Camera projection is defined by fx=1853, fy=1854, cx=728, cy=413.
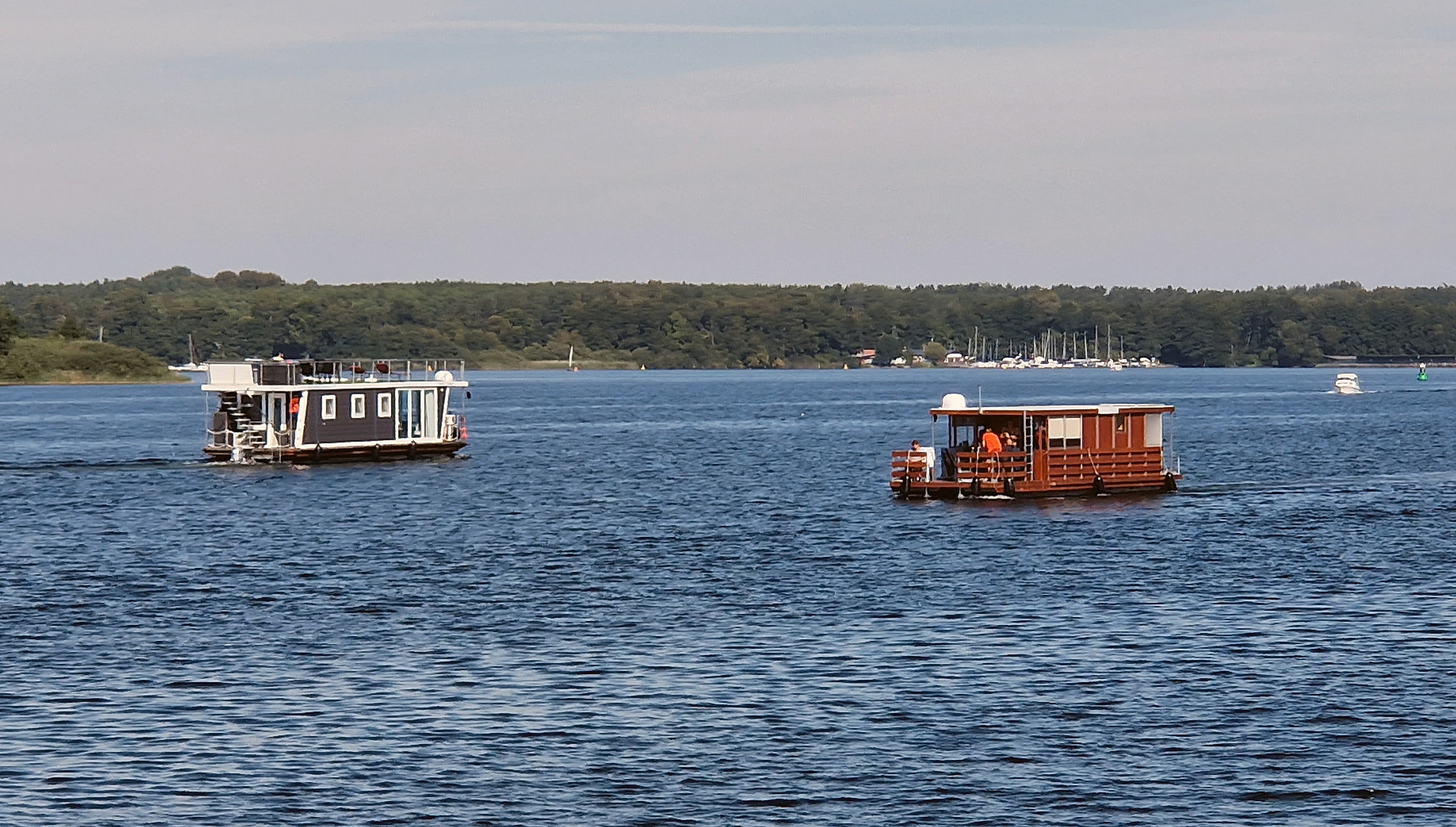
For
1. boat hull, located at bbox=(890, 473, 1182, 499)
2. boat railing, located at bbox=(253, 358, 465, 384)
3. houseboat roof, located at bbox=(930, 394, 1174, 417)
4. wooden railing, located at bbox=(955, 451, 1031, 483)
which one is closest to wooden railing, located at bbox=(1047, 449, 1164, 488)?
boat hull, located at bbox=(890, 473, 1182, 499)

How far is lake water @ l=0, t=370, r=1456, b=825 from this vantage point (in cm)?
2998

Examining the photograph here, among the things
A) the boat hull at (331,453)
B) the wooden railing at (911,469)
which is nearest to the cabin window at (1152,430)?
the wooden railing at (911,469)

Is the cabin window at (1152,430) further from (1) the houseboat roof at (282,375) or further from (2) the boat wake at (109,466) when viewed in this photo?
(2) the boat wake at (109,466)

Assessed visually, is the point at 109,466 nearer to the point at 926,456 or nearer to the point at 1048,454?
the point at 926,456

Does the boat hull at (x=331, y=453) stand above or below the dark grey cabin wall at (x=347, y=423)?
below

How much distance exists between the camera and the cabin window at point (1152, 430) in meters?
83.6

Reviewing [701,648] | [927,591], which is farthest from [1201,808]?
[927,591]

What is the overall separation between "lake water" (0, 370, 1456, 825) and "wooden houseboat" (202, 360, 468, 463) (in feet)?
70.7

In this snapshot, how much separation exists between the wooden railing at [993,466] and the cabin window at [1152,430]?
20.9 ft

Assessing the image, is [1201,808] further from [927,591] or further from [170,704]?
[927,591]

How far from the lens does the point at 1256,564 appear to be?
58.8 meters

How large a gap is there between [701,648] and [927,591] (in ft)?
37.7

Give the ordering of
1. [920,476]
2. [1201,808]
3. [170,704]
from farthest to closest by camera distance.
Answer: [920,476] → [170,704] → [1201,808]

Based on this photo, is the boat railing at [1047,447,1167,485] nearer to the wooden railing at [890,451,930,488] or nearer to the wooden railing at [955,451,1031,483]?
the wooden railing at [955,451,1031,483]
